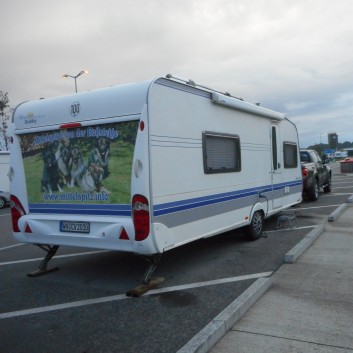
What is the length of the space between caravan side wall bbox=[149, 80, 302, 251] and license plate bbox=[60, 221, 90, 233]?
110 centimetres

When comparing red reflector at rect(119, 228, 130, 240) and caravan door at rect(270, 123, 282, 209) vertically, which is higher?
caravan door at rect(270, 123, 282, 209)

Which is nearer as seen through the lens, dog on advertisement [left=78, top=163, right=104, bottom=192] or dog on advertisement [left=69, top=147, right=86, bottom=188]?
dog on advertisement [left=78, top=163, right=104, bottom=192]

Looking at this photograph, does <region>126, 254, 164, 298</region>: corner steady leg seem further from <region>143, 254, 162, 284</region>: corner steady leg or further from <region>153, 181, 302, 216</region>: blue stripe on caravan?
<region>153, 181, 302, 216</region>: blue stripe on caravan

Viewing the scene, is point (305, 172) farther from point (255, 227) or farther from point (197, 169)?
point (197, 169)

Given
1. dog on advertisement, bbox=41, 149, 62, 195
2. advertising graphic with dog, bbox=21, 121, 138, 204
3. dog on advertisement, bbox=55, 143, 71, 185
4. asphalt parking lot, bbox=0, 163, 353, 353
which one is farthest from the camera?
dog on advertisement, bbox=41, 149, 62, 195

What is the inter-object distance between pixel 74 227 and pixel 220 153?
8.72ft

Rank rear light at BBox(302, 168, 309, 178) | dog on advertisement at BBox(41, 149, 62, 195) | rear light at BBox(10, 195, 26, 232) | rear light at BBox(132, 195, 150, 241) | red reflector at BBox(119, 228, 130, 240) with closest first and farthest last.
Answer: rear light at BBox(132, 195, 150, 241) → red reflector at BBox(119, 228, 130, 240) → dog on advertisement at BBox(41, 149, 62, 195) → rear light at BBox(10, 195, 26, 232) → rear light at BBox(302, 168, 309, 178)

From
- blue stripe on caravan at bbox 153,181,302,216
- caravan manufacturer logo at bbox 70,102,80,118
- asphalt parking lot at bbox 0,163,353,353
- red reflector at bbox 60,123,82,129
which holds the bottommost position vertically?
asphalt parking lot at bbox 0,163,353,353

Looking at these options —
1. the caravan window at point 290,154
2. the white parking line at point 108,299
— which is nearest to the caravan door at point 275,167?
the caravan window at point 290,154

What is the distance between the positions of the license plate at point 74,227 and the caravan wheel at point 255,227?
141 inches

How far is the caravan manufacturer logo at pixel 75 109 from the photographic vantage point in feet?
18.8

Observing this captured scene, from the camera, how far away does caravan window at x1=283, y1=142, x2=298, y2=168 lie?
974 cm

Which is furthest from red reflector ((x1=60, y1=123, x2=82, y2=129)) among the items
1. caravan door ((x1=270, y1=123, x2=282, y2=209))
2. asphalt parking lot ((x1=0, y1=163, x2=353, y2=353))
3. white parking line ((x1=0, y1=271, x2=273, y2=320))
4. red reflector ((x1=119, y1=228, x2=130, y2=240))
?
caravan door ((x1=270, y1=123, x2=282, y2=209))

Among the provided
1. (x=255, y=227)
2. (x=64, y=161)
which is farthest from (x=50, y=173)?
(x=255, y=227)
